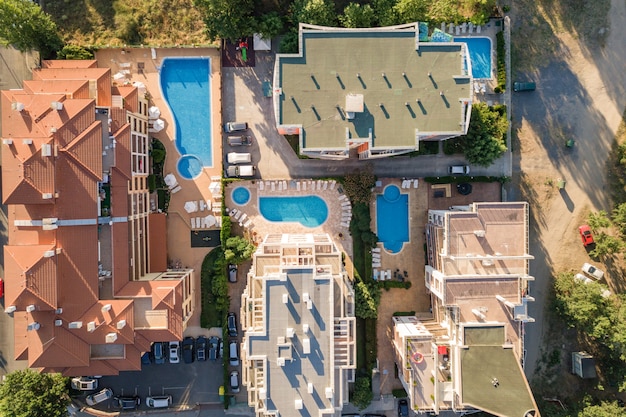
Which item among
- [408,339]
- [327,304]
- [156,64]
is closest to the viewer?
[327,304]

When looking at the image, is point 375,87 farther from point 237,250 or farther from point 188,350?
point 188,350

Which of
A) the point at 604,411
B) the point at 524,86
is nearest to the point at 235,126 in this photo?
the point at 524,86

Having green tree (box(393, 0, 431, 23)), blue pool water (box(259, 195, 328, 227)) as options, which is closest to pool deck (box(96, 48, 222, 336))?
blue pool water (box(259, 195, 328, 227))

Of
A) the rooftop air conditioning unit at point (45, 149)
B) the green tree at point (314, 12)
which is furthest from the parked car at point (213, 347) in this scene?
the green tree at point (314, 12)

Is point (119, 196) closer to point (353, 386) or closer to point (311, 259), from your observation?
point (311, 259)

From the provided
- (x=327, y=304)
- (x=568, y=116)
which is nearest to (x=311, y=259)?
(x=327, y=304)
